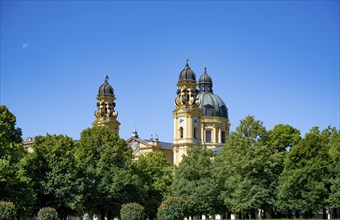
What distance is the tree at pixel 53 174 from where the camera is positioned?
54969 mm

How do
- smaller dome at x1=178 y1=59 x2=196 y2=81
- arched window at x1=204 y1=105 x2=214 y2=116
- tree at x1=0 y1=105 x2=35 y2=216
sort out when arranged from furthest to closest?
1. arched window at x1=204 y1=105 x2=214 y2=116
2. smaller dome at x1=178 y1=59 x2=196 y2=81
3. tree at x1=0 y1=105 x2=35 y2=216

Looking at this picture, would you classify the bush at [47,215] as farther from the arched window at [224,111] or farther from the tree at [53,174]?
the arched window at [224,111]

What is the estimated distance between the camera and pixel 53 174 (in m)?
55.7

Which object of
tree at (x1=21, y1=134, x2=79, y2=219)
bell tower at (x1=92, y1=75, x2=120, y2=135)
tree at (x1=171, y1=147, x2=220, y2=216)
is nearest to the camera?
tree at (x1=21, y1=134, x2=79, y2=219)

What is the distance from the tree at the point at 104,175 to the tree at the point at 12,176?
8581mm

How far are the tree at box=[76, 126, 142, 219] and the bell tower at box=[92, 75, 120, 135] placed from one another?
5366cm

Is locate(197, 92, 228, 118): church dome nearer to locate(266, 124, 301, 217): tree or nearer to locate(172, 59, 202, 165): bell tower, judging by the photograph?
locate(172, 59, 202, 165): bell tower

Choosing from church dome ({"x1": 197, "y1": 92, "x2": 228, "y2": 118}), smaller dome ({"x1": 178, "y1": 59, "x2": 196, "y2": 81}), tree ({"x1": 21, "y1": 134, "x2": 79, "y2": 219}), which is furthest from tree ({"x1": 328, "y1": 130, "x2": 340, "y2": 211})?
church dome ({"x1": 197, "y1": 92, "x2": 228, "y2": 118})

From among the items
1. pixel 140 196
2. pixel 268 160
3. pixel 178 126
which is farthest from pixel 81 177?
pixel 178 126

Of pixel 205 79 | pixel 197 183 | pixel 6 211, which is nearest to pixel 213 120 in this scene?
pixel 205 79

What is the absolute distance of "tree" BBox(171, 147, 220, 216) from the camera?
66562mm

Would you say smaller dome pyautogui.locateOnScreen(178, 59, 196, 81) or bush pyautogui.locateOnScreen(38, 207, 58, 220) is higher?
smaller dome pyautogui.locateOnScreen(178, 59, 196, 81)

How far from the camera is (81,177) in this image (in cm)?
5884

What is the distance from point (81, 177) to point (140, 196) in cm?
972
